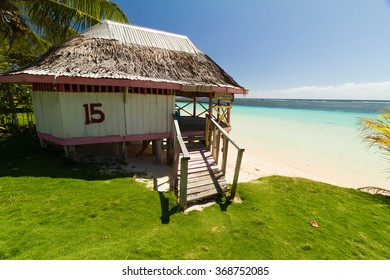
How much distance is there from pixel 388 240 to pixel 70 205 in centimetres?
746

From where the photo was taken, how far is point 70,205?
15.7 feet

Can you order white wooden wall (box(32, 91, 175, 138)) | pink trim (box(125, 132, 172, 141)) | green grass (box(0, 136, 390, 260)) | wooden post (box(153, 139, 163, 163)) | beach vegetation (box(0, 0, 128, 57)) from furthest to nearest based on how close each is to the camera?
beach vegetation (box(0, 0, 128, 57)) < wooden post (box(153, 139, 163, 163)) < pink trim (box(125, 132, 172, 141)) < white wooden wall (box(32, 91, 175, 138)) < green grass (box(0, 136, 390, 260))

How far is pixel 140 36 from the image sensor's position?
9.89 meters

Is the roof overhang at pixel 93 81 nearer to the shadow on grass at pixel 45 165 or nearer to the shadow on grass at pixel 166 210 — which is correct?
the shadow on grass at pixel 45 165

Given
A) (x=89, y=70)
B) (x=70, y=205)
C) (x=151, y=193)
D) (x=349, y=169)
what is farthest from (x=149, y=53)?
(x=349, y=169)

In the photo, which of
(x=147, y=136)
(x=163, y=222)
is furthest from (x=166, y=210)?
(x=147, y=136)

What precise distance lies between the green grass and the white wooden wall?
170 cm

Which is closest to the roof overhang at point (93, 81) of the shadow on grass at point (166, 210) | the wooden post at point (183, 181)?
the wooden post at point (183, 181)

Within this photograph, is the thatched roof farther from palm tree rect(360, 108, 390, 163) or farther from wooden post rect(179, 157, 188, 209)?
palm tree rect(360, 108, 390, 163)

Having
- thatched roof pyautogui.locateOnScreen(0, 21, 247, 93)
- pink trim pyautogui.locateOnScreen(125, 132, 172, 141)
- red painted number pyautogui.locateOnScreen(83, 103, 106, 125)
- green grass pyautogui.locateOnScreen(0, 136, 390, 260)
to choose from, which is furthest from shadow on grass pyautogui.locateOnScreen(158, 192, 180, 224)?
thatched roof pyautogui.locateOnScreen(0, 21, 247, 93)

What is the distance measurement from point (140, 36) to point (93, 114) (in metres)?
4.99

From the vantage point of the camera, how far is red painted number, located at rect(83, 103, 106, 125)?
7.41 metres

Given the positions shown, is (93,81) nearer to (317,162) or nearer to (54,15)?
(54,15)

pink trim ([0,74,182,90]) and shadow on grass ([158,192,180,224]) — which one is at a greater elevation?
pink trim ([0,74,182,90])
